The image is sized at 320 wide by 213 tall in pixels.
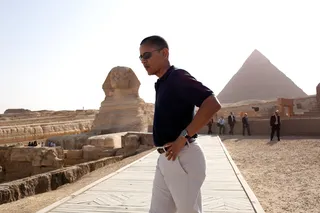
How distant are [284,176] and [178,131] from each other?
514 cm

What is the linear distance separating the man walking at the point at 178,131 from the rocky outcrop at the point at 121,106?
1531 cm

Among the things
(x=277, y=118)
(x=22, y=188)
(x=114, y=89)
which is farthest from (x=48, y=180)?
(x=114, y=89)

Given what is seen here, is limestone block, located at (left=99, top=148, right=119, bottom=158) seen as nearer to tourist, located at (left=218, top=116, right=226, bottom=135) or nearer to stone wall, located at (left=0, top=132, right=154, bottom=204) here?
stone wall, located at (left=0, top=132, right=154, bottom=204)

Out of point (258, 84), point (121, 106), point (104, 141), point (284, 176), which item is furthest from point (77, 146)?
point (258, 84)

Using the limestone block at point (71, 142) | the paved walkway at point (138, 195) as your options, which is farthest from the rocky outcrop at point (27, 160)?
the paved walkway at point (138, 195)

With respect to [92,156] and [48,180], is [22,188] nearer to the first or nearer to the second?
[48,180]

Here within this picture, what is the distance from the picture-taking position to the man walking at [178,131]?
6.19ft

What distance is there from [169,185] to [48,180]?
17.4 ft

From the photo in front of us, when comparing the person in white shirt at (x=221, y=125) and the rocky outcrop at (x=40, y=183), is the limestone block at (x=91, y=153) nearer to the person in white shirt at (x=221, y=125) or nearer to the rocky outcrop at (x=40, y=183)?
the rocky outcrop at (x=40, y=183)

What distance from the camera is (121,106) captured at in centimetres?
1859

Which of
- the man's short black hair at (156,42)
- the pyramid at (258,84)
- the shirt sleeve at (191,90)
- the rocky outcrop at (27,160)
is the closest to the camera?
the shirt sleeve at (191,90)

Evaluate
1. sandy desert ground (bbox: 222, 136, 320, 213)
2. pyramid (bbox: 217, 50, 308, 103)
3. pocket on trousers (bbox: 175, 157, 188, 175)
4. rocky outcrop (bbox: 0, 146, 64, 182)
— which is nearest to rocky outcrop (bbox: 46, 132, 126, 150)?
rocky outcrop (bbox: 0, 146, 64, 182)

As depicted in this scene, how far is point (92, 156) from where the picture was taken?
11453 millimetres

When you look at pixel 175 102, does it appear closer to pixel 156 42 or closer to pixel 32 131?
pixel 156 42
